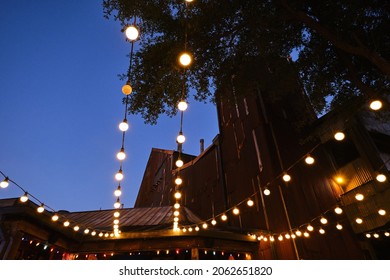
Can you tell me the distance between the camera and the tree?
8.12 meters

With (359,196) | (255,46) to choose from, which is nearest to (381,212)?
(359,196)

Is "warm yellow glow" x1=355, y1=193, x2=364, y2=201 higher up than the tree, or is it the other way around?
the tree

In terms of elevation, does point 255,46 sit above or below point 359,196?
above

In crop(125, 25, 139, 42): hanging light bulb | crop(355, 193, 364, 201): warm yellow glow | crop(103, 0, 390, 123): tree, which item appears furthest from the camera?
crop(355, 193, 364, 201): warm yellow glow

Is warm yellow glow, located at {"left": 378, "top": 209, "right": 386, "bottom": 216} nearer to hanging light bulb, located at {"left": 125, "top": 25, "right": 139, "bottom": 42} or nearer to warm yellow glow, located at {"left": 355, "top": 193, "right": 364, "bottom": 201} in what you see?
warm yellow glow, located at {"left": 355, "top": 193, "right": 364, "bottom": 201}

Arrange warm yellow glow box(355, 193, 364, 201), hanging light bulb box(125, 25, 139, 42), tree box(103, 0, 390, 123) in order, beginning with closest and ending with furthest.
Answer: hanging light bulb box(125, 25, 139, 42) → tree box(103, 0, 390, 123) → warm yellow glow box(355, 193, 364, 201)

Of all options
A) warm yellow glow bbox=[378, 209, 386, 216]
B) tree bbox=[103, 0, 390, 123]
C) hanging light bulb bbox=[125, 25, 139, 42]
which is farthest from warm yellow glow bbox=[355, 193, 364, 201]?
hanging light bulb bbox=[125, 25, 139, 42]

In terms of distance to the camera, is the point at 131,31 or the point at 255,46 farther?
the point at 255,46

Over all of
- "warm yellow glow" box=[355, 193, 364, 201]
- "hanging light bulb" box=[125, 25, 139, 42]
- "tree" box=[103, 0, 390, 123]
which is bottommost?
"warm yellow glow" box=[355, 193, 364, 201]

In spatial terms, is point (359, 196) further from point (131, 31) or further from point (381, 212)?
point (131, 31)

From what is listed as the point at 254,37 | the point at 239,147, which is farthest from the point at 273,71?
the point at 239,147

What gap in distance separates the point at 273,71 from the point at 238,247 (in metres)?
8.72

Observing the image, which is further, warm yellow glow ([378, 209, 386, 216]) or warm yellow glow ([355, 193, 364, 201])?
warm yellow glow ([355, 193, 364, 201])

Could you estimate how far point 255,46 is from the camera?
10.4 m
